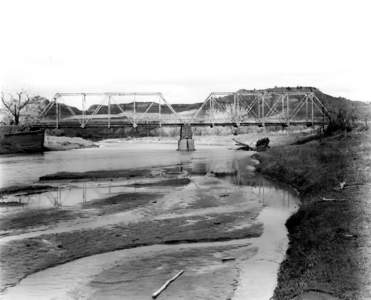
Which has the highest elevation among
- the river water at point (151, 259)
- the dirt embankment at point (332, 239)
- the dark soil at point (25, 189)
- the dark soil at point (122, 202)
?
the dirt embankment at point (332, 239)

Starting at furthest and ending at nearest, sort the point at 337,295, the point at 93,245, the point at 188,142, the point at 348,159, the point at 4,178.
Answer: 1. the point at 188,142
2. the point at 4,178
3. the point at 348,159
4. the point at 93,245
5. the point at 337,295

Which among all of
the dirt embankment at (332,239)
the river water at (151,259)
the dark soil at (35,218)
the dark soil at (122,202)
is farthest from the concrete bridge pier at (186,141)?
the dark soil at (35,218)

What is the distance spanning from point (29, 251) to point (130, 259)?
4.22 meters

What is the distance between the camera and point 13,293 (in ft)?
45.8

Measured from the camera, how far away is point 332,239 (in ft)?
55.5

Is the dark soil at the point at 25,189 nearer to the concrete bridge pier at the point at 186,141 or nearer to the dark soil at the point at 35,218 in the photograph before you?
the dark soil at the point at 35,218

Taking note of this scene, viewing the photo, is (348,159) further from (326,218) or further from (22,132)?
(22,132)

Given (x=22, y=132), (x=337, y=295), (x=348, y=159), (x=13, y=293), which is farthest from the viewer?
(x=22, y=132)

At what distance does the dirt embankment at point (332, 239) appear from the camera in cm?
1247

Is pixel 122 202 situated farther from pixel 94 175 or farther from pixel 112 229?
pixel 94 175

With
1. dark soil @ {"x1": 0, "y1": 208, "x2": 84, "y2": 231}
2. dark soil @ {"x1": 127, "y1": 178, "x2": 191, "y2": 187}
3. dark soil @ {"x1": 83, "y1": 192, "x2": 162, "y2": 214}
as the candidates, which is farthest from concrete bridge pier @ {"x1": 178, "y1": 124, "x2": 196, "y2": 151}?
dark soil @ {"x1": 0, "y1": 208, "x2": 84, "y2": 231}

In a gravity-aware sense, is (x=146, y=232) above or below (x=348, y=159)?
below

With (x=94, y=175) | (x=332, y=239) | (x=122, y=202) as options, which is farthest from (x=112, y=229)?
(x=94, y=175)

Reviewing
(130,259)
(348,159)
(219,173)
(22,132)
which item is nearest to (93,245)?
(130,259)
